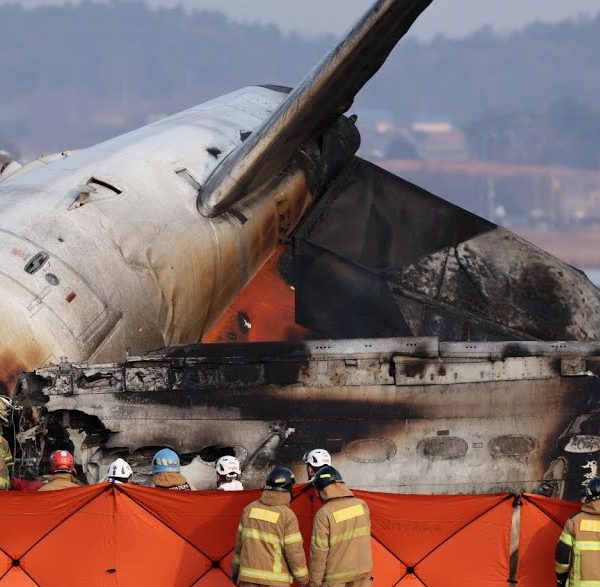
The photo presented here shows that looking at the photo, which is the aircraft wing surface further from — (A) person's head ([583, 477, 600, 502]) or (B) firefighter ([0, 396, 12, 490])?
(A) person's head ([583, 477, 600, 502])

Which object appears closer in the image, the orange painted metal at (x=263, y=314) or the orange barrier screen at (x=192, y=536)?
the orange barrier screen at (x=192, y=536)

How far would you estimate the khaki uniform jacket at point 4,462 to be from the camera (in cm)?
1353

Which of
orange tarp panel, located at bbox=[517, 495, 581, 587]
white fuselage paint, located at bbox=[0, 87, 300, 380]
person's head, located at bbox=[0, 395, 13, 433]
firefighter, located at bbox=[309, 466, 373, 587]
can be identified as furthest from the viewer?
white fuselage paint, located at bbox=[0, 87, 300, 380]

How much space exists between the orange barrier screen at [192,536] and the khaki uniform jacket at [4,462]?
0.99m

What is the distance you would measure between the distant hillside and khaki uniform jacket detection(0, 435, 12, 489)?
182 ft

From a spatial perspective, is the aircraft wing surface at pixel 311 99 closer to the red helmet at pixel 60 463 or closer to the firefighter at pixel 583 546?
the red helmet at pixel 60 463

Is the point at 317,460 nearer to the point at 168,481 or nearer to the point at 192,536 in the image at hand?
the point at 192,536

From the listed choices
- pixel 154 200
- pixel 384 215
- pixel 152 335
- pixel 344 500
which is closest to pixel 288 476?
pixel 344 500

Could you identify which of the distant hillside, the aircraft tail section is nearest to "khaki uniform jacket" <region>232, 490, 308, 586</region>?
the aircraft tail section

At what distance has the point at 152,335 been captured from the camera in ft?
55.4

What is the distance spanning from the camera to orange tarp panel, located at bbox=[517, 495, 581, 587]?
1231 centimetres

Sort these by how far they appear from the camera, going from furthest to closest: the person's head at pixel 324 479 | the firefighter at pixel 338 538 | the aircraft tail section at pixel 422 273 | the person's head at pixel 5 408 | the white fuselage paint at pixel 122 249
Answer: the aircraft tail section at pixel 422 273 < the white fuselage paint at pixel 122 249 < the person's head at pixel 5 408 < the person's head at pixel 324 479 < the firefighter at pixel 338 538

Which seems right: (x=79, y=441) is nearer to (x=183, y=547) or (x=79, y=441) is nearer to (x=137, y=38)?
(x=183, y=547)

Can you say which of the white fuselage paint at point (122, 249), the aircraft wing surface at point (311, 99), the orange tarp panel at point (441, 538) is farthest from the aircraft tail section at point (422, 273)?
the orange tarp panel at point (441, 538)
